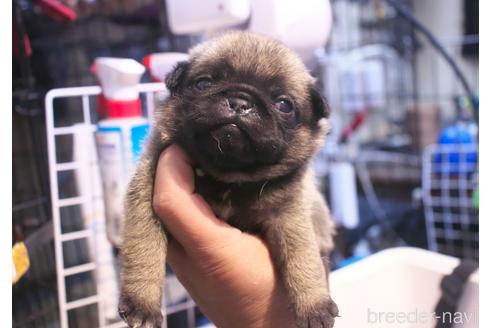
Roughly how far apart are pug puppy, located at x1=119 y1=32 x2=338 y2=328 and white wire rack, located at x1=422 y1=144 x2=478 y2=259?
1.07 meters

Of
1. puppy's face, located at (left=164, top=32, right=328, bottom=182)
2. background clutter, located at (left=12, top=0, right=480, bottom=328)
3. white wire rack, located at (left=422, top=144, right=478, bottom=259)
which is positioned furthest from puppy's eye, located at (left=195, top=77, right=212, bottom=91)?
white wire rack, located at (left=422, top=144, right=478, bottom=259)

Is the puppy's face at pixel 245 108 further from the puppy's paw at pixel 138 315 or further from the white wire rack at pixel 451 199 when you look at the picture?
the white wire rack at pixel 451 199

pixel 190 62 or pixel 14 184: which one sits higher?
pixel 190 62

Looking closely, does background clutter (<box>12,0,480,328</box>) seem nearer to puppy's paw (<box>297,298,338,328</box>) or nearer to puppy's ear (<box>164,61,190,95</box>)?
puppy's ear (<box>164,61,190,95</box>)

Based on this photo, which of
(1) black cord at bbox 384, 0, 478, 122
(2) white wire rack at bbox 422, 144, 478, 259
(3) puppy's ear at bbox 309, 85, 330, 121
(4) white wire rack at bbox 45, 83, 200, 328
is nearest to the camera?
(3) puppy's ear at bbox 309, 85, 330, 121

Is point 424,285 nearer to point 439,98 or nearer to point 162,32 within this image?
point 162,32

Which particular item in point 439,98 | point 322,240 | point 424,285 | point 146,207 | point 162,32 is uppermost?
point 162,32

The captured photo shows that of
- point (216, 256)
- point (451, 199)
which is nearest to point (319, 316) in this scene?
point (216, 256)

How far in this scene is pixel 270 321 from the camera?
0.64 meters

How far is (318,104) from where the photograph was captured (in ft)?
2.07

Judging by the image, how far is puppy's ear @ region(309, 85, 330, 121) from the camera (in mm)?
621

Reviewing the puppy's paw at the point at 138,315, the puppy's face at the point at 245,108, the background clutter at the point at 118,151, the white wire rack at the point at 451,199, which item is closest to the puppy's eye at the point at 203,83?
the puppy's face at the point at 245,108
